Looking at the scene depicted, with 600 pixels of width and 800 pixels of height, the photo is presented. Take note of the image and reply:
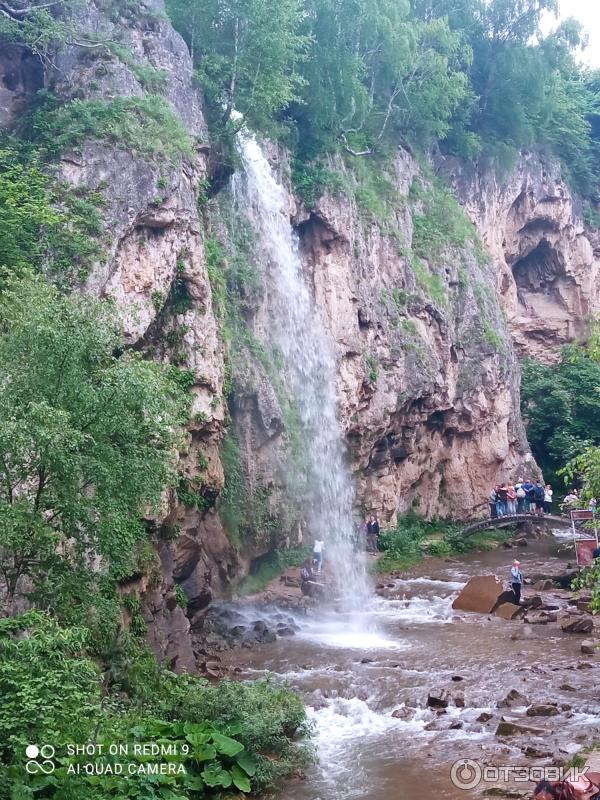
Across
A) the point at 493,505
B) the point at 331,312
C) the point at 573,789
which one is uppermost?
the point at 331,312

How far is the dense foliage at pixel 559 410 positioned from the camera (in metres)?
36.1

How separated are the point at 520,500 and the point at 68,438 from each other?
26.0 metres

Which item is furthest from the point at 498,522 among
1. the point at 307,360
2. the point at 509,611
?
the point at 307,360

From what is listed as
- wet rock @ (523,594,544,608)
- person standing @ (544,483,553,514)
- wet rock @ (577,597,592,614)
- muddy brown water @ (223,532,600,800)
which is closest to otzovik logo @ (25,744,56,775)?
muddy brown water @ (223,532,600,800)

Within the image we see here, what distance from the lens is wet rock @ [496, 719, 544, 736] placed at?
11.5 metres

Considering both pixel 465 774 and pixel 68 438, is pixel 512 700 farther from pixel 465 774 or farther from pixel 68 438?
pixel 68 438

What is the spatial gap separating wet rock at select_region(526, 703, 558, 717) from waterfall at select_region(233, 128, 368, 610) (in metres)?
10.4

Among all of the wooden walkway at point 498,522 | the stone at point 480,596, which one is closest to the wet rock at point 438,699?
the stone at point 480,596

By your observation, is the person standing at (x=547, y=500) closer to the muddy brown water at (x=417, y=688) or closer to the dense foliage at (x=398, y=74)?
the muddy brown water at (x=417, y=688)

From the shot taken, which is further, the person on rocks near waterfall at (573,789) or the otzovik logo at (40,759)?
the person on rocks near waterfall at (573,789)

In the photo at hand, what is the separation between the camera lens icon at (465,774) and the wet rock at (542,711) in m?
2.28

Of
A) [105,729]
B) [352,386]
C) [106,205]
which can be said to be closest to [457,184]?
[352,386]

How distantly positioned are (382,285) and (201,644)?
18270 millimetres

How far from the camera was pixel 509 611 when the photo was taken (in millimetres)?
19266
